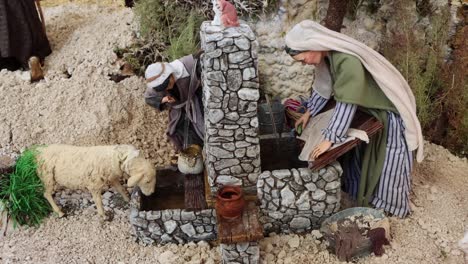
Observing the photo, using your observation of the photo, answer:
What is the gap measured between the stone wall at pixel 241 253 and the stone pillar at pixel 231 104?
1.88 feet

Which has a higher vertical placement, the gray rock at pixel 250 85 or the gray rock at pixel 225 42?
the gray rock at pixel 225 42

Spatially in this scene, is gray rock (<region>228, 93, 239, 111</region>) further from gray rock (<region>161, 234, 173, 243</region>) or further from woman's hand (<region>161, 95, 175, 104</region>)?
gray rock (<region>161, 234, 173, 243</region>)

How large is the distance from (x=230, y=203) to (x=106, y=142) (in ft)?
6.70

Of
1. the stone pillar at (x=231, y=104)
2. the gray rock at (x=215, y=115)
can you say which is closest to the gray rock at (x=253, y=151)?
the stone pillar at (x=231, y=104)

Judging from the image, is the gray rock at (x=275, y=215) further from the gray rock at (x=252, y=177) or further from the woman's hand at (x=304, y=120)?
the woman's hand at (x=304, y=120)

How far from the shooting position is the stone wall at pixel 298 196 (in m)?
4.42

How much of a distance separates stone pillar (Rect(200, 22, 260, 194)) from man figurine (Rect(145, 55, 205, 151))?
1.44ft

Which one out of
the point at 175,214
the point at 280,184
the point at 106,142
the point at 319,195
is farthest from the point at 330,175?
the point at 106,142

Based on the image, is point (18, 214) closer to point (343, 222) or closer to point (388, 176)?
point (343, 222)

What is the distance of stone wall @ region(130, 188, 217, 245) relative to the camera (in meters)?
4.45

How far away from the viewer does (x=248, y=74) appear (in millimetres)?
3955

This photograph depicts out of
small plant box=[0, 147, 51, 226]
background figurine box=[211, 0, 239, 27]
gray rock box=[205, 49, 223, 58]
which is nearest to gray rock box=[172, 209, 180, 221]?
small plant box=[0, 147, 51, 226]

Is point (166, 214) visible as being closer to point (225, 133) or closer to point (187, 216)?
point (187, 216)

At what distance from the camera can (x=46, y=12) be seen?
7465 millimetres
